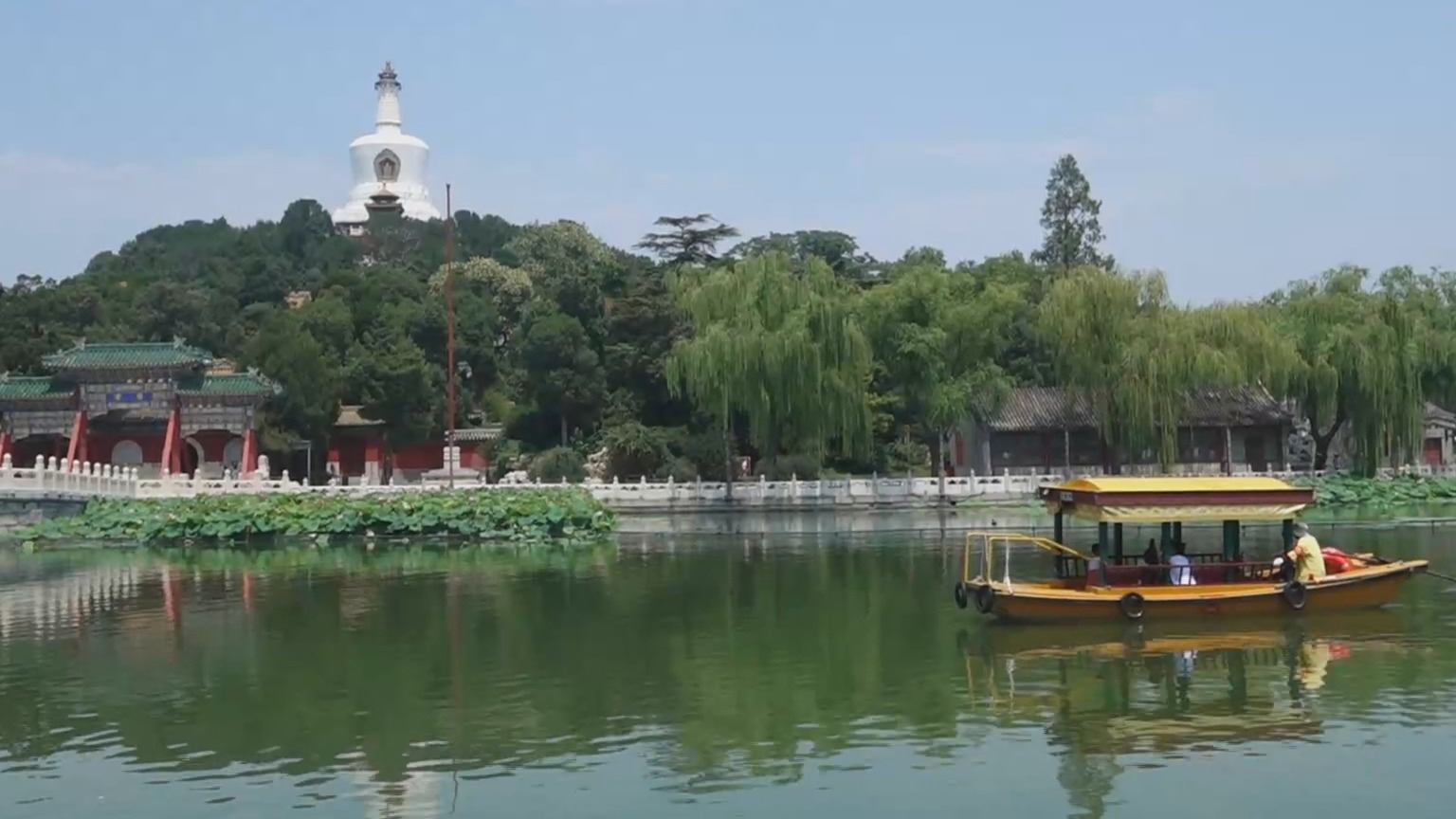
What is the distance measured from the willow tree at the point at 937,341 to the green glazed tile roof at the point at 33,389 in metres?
21.5

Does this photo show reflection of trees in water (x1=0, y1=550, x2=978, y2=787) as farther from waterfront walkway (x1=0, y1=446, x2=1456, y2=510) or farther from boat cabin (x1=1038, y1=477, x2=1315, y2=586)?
waterfront walkway (x1=0, y1=446, x2=1456, y2=510)

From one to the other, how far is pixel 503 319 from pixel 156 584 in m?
35.9

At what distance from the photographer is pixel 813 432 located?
115ft

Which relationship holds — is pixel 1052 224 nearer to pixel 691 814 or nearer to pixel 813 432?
Result: pixel 813 432

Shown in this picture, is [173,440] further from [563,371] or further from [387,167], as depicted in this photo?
[387,167]

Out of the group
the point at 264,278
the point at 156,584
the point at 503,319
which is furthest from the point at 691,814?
the point at 264,278

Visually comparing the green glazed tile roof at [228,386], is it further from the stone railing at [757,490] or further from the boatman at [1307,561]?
the boatman at [1307,561]

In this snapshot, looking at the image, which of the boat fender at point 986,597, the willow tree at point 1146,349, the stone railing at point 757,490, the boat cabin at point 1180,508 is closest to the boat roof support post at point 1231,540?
the boat cabin at point 1180,508

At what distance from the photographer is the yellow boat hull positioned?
55.8 feet

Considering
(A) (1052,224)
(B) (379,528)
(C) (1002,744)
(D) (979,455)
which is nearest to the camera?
(C) (1002,744)

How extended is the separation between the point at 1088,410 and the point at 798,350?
9.80 metres

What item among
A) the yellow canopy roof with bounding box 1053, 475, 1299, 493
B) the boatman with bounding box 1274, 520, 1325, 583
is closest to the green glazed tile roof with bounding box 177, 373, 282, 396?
the yellow canopy roof with bounding box 1053, 475, 1299, 493

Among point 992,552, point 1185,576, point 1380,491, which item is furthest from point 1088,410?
point 1185,576

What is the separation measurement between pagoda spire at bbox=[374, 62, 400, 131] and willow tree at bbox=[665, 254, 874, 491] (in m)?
59.1
